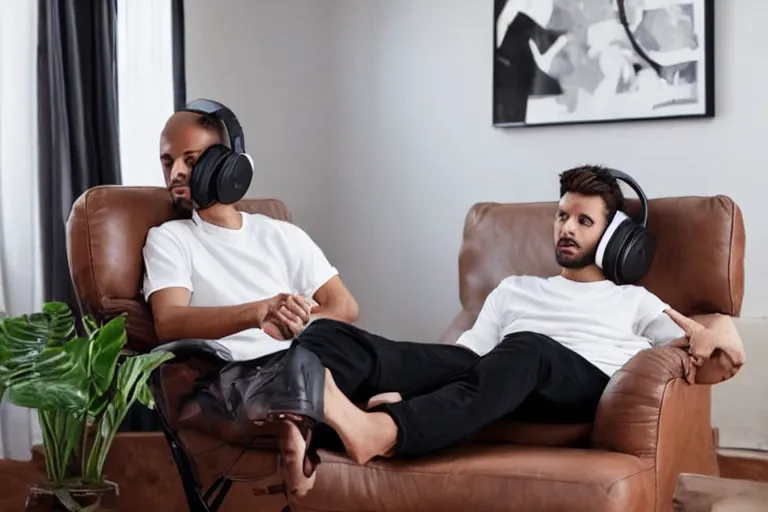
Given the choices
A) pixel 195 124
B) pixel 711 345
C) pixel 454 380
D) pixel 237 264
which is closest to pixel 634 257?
pixel 711 345

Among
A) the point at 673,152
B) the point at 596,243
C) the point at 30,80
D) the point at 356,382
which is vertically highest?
the point at 30,80

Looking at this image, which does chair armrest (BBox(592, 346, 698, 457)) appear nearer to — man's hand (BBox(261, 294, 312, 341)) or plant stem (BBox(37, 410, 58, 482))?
man's hand (BBox(261, 294, 312, 341))

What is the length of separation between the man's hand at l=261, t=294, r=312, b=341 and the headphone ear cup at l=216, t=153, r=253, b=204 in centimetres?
44

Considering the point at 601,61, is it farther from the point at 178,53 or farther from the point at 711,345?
the point at 178,53

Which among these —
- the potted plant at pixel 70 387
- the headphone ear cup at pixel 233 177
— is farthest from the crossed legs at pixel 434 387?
the headphone ear cup at pixel 233 177

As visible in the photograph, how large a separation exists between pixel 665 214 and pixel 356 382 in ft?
3.19

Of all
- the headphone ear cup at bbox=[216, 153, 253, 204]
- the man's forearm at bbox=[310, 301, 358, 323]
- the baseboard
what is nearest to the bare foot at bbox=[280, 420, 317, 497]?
the man's forearm at bbox=[310, 301, 358, 323]

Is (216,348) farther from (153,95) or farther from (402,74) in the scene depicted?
(402,74)

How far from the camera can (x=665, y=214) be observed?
2.40 metres

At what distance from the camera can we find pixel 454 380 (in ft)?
6.54

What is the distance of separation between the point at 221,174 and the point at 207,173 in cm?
3

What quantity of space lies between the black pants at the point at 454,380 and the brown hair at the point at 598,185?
0.41 meters

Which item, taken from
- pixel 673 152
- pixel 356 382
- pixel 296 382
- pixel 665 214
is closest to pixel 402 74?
pixel 673 152

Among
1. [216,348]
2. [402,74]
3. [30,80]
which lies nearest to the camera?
[216,348]
